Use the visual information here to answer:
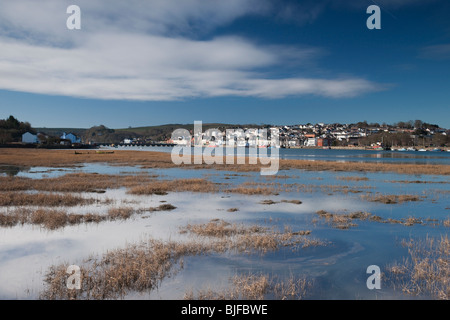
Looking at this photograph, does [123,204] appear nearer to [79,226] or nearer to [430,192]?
[79,226]

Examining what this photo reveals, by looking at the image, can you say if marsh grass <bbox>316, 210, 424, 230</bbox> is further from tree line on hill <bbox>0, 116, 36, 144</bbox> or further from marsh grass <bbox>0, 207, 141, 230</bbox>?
tree line on hill <bbox>0, 116, 36, 144</bbox>

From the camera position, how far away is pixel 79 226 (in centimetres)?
1675

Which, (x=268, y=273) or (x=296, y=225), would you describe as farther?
(x=296, y=225)

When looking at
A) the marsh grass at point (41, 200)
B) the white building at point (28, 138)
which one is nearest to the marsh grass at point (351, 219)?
the marsh grass at point (41, 200)

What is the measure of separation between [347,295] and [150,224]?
37.0 ft

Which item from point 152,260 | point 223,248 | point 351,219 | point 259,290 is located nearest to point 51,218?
point 152,260

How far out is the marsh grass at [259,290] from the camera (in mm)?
9023

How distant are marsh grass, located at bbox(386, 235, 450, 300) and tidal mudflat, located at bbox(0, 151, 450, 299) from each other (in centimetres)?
4

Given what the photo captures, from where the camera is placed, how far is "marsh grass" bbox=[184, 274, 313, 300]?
9.02 m

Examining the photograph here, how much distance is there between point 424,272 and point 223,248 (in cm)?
733

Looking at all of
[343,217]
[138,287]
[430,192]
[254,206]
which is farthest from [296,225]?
[430,192]

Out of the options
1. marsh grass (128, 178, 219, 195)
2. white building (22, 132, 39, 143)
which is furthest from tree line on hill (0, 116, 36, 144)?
marsh grass (128, 178, 219, 195)
